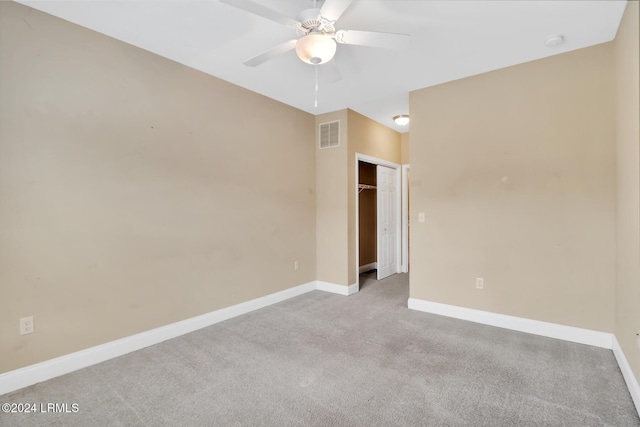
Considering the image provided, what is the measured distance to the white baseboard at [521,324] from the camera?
9.09ft

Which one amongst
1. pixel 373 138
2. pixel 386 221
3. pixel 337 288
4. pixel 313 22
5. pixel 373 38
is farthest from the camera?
pixel 386 221

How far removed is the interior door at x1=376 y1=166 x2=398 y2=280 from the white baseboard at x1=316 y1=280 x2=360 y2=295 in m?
0.88

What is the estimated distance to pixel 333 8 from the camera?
1.83 metres

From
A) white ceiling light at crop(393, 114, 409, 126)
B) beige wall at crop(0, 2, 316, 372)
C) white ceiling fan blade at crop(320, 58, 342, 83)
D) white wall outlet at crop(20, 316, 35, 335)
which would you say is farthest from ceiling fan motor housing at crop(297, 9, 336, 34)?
white ceiling light at crop(393, 114, 409, 126)

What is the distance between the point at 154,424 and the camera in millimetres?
1812

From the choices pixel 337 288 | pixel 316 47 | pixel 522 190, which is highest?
pixel 316 47

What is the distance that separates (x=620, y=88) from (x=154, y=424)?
4.21m

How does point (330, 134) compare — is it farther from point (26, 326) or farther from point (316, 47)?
point (26, 326)

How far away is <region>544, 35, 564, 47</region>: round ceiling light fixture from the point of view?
2.63 metres

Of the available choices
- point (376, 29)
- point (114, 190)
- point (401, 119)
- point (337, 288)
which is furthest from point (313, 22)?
point (337, 288)

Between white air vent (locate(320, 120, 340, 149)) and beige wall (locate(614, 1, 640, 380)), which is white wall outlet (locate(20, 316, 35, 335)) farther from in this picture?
beige wall (locate(614, 1, 640, 380))

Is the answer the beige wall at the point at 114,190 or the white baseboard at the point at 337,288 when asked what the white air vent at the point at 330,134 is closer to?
the beige wall at the point at 114,190

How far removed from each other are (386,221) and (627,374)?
3.61 meters

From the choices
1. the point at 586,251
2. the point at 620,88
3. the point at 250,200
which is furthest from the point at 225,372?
the point at 620,88
